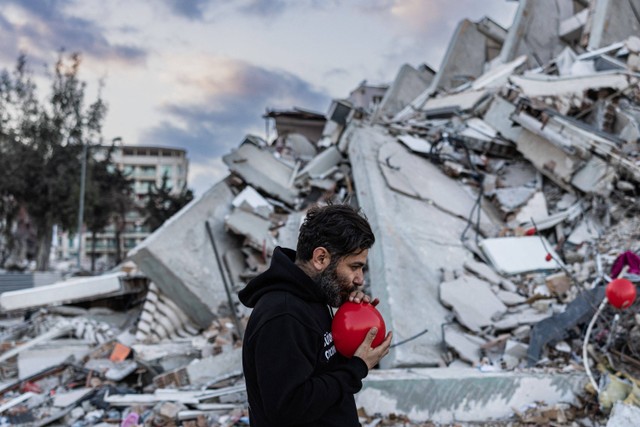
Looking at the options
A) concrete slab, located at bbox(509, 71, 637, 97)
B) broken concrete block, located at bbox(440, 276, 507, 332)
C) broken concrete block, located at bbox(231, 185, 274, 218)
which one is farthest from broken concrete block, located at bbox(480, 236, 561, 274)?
broken concrete block, located at bbox(231, 185, 274, 218)

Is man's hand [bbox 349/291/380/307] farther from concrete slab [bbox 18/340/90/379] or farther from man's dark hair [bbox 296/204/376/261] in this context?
concrete slab [bbox 18/340/90/379]

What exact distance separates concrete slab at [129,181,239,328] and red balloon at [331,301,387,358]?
623 centimetres

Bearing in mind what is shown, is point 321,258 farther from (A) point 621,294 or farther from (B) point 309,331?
(A) point 621,294

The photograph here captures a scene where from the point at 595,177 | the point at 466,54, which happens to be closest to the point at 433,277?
the point at 595,177

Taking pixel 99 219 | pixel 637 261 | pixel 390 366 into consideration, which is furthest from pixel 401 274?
pixel 99 219

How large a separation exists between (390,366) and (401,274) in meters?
1.30

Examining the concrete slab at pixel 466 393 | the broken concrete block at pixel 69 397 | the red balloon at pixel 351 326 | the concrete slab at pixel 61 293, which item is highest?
the red balloon at pixel 351 326

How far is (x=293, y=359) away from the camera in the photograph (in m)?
1.37

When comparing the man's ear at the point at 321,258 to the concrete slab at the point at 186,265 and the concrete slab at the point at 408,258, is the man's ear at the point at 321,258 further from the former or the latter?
the concrete slab at the point at 186,265

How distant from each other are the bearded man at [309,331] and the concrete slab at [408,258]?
10.7 ft

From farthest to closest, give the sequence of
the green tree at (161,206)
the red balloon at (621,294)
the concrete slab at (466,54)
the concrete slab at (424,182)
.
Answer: the green tree at (161,206) → the concrete slab at (466,54) → the concrete slab at (424,182) → the red balloon at (621,294)

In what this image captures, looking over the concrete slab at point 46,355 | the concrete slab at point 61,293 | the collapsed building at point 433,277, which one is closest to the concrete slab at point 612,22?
the collapsed building at point 433,277

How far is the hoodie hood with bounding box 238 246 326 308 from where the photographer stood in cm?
156

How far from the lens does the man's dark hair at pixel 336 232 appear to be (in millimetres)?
1594
